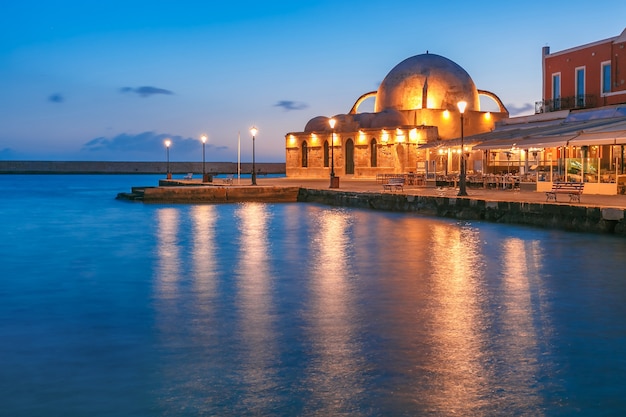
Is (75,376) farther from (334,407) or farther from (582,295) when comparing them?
(582,295)

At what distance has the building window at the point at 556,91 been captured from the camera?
3297cm

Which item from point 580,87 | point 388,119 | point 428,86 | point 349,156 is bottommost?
point 349,156

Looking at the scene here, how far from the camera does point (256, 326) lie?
8430 millimetres

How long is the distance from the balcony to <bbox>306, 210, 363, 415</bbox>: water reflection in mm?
20153

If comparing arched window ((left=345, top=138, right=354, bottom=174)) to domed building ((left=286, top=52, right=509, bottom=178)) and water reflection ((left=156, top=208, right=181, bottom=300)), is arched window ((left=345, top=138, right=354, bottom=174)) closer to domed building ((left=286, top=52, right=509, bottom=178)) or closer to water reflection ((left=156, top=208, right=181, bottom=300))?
domed building ((left=286, top=52, right=509, bottom=178))

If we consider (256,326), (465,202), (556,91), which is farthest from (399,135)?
(256,326)

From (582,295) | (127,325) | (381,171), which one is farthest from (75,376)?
(381,171)

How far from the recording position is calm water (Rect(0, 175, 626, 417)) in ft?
19.0

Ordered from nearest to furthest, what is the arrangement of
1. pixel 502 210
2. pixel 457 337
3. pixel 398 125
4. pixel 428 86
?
1. pixel 457 337
2. pixel 502 210
3. pixel 398 125
4. pixel 428 86

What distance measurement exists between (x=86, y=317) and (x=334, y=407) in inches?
186

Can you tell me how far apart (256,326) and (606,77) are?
2653cm

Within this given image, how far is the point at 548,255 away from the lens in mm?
14469

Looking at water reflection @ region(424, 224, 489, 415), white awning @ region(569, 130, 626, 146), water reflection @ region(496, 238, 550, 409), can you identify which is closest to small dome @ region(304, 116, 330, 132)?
white awning @ region(569, 130, 626, 146)

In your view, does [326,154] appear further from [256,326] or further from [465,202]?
[256,326]
